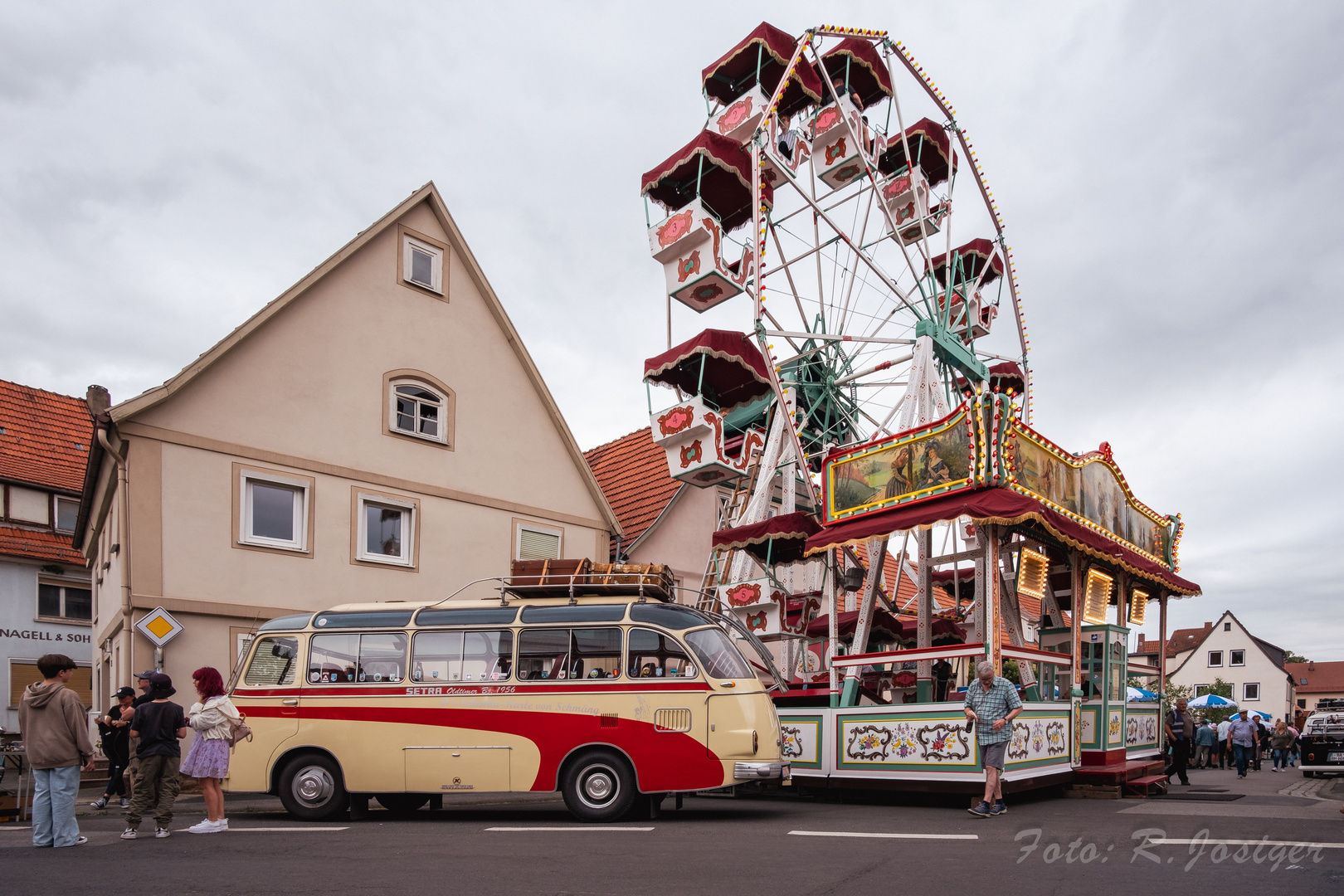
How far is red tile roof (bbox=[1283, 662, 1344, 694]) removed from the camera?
83.7 meters

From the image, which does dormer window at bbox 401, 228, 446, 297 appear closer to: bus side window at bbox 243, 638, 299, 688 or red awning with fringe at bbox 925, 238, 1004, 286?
bus side window at bbox 243, 638, 299, 688

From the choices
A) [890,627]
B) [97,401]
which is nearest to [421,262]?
[97,401]

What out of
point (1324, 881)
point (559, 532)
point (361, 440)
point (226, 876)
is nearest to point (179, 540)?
point (361, 440)

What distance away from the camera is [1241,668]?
78.6m

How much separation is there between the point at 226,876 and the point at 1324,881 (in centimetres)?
713

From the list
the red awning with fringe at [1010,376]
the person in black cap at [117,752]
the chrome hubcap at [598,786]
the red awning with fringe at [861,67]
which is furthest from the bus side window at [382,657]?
the red awning with fringe at [1010,376]

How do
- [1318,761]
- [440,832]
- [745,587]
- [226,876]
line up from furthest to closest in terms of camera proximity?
→ [1318,761] → [745,587] → [440,832] → [226,876]

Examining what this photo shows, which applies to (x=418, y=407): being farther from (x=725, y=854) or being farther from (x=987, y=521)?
(x=725, y=854)

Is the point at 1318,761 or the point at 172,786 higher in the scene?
the point at 172,786

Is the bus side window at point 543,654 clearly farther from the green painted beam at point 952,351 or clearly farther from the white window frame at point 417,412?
the green painted beam at point 952,351

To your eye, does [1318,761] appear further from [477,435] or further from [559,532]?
[477,435]

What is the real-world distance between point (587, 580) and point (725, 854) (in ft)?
17.4

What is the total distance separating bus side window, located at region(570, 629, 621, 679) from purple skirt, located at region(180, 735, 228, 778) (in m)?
3.46

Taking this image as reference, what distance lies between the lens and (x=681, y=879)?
24.7 feet
